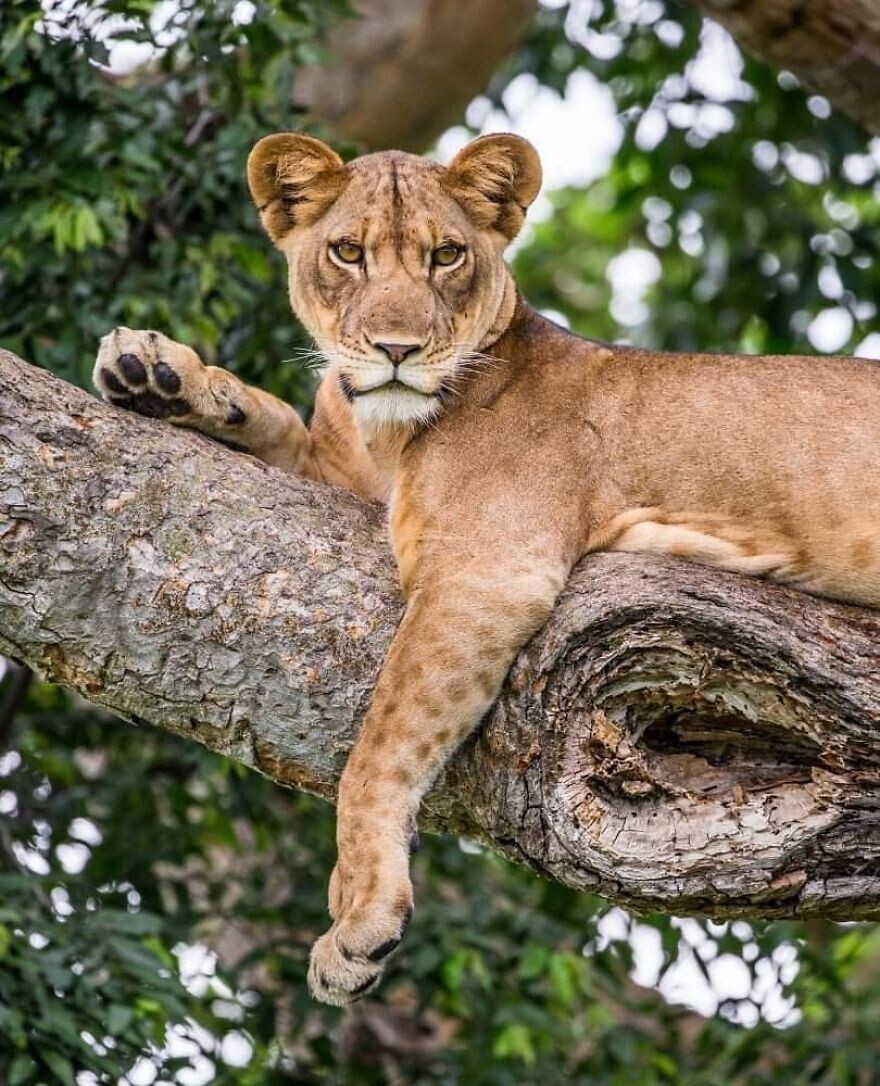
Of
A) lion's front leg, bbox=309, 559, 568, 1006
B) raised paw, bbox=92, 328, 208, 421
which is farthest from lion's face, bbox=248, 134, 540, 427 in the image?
lion's front leg, bbox=309, 559, 568, 1006

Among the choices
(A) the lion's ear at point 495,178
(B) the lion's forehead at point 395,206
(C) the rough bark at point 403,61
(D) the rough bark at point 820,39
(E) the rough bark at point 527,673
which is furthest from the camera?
(C) the rough bark at point 403,61

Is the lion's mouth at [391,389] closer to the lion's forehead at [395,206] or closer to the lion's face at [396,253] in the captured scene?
the lion's face at [396,253]

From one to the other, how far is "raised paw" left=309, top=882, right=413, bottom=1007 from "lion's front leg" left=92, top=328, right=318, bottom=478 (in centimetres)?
131

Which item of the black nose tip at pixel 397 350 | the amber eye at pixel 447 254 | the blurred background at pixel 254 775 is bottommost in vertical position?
→ the blurred background at pixel 254 775

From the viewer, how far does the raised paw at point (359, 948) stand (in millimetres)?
3541

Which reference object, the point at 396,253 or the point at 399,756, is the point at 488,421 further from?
the point at 399,756

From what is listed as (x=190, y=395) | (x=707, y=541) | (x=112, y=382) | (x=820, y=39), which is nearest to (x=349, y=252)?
(x=190, y=395)

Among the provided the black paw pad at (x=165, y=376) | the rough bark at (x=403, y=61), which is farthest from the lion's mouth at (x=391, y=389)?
the rough bark at (x=403, y=61)

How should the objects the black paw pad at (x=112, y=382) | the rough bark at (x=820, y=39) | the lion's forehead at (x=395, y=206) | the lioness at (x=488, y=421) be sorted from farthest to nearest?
the rough bark at (x=820, y=39), the lion's forehead at (x=395, y=206), the black paw pad at (x=112, y=382), the lioness at (x=488, y=421)

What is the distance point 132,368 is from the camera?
3996mm

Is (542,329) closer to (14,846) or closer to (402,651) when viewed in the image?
(402,651)

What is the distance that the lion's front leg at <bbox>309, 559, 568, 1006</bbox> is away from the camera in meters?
3.57

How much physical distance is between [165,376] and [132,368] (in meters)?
0.09

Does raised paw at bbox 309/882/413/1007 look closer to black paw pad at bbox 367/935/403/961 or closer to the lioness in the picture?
black paw pad at bbox 367/935/403/961
